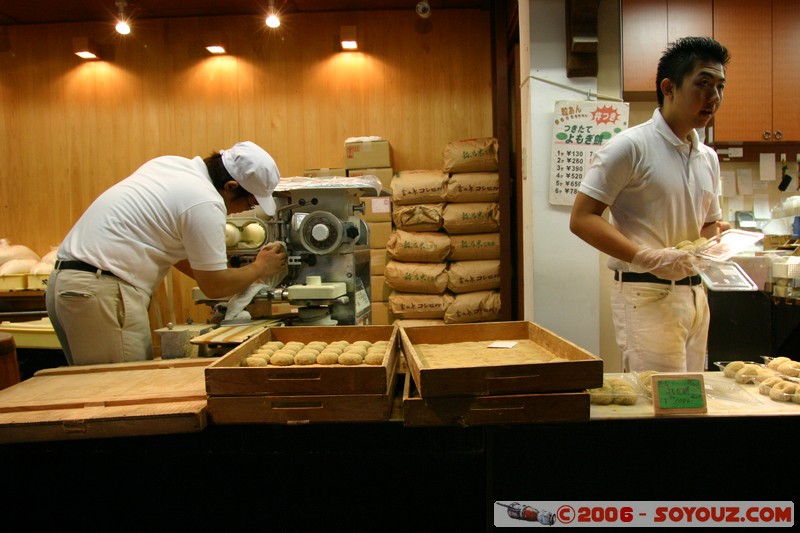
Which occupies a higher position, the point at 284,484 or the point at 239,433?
the point at 239,433

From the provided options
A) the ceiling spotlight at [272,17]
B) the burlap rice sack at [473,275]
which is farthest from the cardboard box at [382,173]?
the ceiling spotlight at [272,17]

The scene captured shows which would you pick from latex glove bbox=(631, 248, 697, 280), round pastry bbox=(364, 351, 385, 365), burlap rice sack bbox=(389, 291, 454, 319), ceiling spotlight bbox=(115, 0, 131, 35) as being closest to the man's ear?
latex glove bbox=(631, 248, 697, 280)

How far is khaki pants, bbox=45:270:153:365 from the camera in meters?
1.78

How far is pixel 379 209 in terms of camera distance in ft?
14.0

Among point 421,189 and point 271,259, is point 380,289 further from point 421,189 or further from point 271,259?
point 271,259

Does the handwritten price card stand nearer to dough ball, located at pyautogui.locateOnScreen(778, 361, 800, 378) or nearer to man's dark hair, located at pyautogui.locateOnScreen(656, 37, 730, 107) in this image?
dough ball, located at pyautogui.locateOnScreen(778, 361, 800, 378)

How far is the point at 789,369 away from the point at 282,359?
4.25 ft

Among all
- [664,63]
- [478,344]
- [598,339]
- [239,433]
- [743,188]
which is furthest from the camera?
[743,188]

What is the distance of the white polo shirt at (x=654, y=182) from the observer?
1768 millimetres

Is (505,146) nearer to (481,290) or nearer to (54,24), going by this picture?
(481,290)

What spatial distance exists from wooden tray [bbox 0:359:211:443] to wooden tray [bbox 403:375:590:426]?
471 millimetres

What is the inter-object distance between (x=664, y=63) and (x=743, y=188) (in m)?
2.75

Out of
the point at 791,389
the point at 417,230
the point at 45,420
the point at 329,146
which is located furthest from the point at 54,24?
the point at 791,389

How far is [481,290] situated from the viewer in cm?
420
